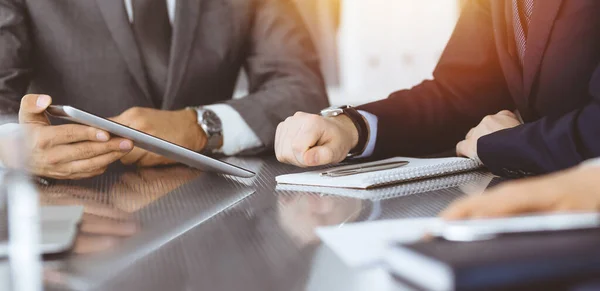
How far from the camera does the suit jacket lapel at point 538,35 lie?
3.70 feet

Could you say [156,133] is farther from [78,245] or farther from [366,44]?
[366,44]

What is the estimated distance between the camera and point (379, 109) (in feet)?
4.40

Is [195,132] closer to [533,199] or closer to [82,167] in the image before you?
[82,167]

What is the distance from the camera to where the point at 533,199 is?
53 centimetres

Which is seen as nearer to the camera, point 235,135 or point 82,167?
point 82,167

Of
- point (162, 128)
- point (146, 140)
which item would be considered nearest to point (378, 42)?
point (162, 128)

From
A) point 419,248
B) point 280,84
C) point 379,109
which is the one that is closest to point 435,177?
point 379,109

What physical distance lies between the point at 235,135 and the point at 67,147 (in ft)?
1.47

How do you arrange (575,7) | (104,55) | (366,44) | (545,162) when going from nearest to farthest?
(545,162), (575,7), (104,55), (366,44)

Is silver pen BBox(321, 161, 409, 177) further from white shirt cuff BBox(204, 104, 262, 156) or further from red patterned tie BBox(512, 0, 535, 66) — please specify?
white shirt cuff BBox(204, 104, 262, 156)

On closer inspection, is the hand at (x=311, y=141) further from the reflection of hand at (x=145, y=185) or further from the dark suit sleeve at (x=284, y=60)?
the dark suit sleeve at (x=284, y=60)

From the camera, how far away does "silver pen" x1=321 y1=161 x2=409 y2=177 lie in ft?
3.42

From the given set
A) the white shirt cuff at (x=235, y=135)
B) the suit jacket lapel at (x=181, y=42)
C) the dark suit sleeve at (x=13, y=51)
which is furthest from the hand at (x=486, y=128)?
the dark suit sleeve at (x=13, y=51)

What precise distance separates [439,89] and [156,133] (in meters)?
0.60
